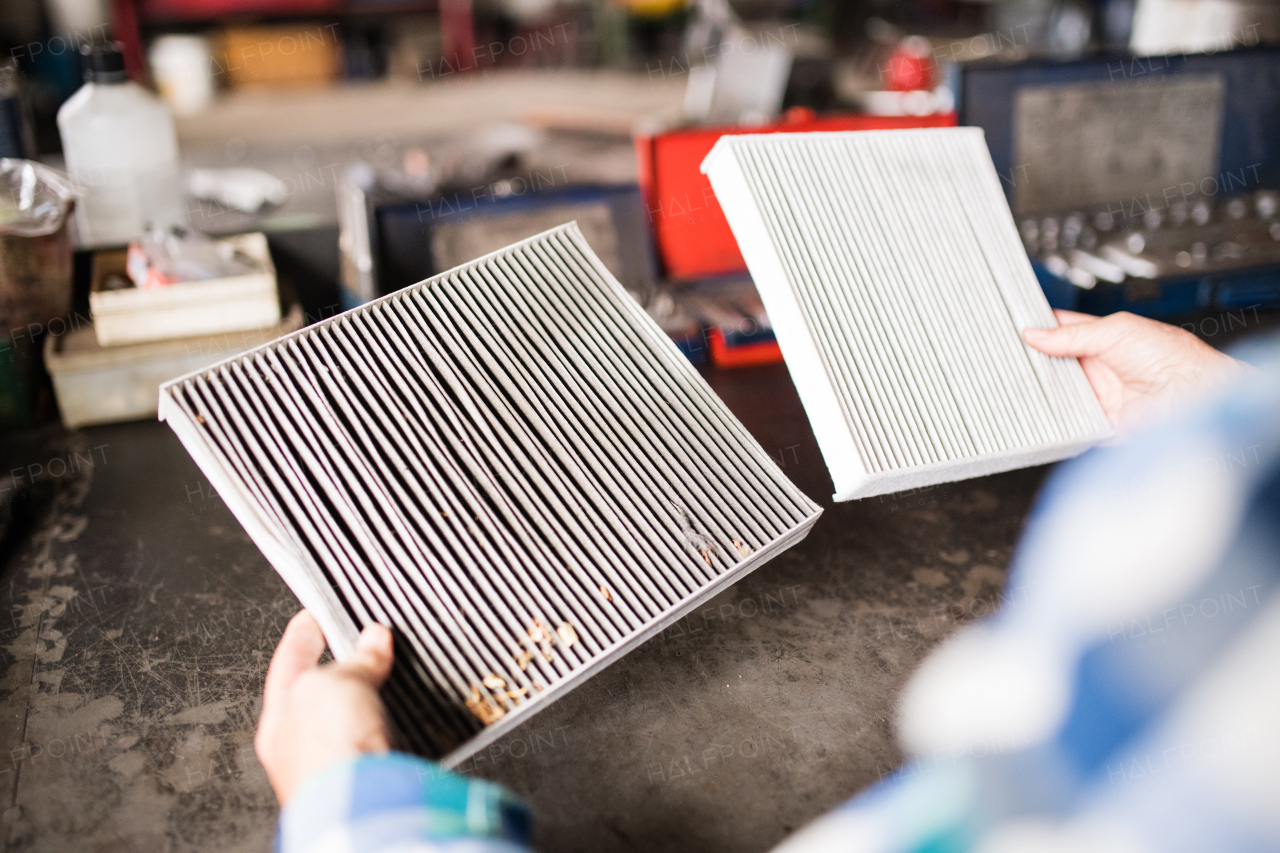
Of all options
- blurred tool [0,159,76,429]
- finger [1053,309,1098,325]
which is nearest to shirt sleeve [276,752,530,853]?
finger [1053,309,1098,325]

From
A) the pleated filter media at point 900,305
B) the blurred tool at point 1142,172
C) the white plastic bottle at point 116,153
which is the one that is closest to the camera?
the pleated filter media at point 900,305

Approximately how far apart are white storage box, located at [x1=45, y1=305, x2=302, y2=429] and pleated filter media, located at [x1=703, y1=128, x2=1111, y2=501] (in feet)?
3.16

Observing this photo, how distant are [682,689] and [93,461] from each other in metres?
1.10

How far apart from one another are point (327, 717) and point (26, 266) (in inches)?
42.8

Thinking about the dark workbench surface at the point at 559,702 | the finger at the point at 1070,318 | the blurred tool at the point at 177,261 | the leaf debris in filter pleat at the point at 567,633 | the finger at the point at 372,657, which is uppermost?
the blurred tool at the point at 177,261

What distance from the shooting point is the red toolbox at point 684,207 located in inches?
71.7

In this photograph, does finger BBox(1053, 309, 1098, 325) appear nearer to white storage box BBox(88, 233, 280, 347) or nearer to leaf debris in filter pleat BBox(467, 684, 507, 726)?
leaf debris in filter pleat BBox(467, 684, 507, 726)

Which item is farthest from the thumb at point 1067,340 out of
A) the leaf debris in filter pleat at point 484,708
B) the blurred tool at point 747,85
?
the blurred tool at point 747,85

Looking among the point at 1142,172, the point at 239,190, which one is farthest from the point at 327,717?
the point at 239,190

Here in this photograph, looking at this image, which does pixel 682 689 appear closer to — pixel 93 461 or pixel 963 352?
pixel 963 352

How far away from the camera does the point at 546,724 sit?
3.15 feet

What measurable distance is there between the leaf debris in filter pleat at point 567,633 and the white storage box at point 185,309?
3.26ft

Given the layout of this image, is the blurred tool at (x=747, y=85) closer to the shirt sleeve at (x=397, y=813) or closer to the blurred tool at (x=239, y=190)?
the blurred tool at (x=239, y=190)

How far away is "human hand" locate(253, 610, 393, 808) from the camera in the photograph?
0.70 m
